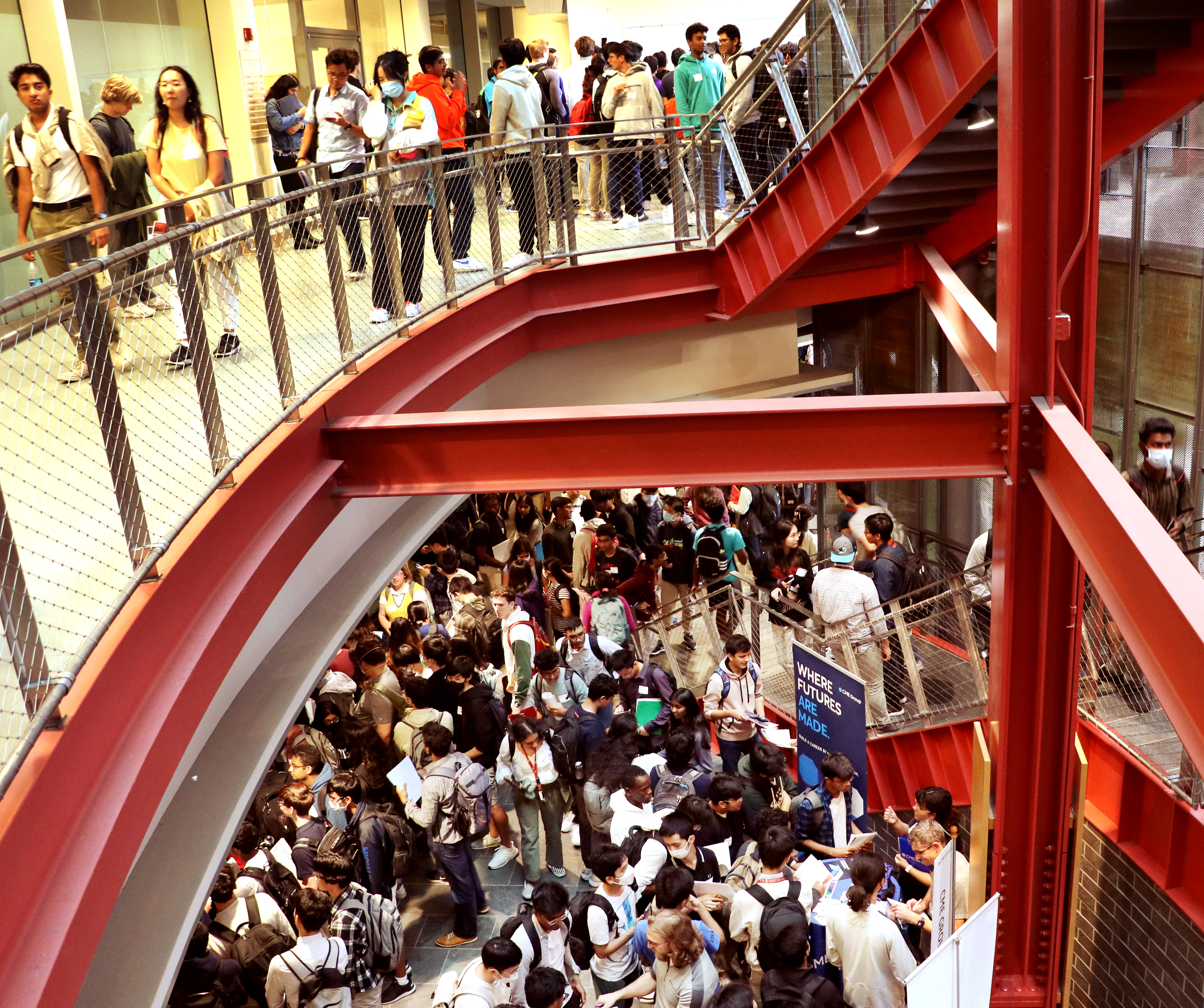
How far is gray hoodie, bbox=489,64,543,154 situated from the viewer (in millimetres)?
9742

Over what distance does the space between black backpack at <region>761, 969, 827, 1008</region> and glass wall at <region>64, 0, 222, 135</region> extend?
9.81 m

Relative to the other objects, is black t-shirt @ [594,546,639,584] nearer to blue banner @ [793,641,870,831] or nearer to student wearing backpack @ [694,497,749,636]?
student wearing backpack @ [694,497,749,636]

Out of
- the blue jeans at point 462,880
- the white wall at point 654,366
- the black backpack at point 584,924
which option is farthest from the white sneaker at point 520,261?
the black backpack at point 584,924

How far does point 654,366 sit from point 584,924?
708 cm

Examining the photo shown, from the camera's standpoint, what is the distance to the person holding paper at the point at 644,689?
8.72 metres

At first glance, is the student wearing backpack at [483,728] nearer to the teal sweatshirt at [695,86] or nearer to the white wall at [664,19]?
the teal sweatshirt at [695,86]

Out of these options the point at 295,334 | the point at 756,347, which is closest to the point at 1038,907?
the point at 295,334

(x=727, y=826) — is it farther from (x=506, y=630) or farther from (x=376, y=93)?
(x=376, y=93)

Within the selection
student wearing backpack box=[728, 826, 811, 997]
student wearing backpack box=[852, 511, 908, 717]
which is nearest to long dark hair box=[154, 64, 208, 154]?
student wearing backpack box=[728, 826, 811, 997]

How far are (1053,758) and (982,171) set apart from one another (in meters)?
6.18

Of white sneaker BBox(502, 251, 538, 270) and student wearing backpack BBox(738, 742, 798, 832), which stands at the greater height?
white sneaker BBox(502, 251, 538, 270)

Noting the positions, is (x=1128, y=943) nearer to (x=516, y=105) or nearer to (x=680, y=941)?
(x=680, y=941)

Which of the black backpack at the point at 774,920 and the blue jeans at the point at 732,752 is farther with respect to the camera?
the blue jeans at the point at 732,752

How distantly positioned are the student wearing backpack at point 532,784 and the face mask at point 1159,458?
4.79 m
